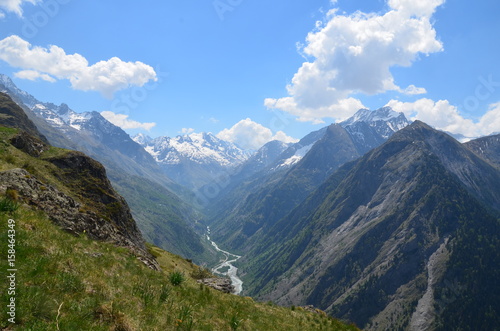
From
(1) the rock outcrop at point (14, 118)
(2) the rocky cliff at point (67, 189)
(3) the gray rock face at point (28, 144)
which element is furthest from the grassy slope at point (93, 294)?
(1) the rock outcrop at point (14, 118)

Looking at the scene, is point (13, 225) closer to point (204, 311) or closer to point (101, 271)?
point (101, 271)

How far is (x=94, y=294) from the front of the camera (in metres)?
13.0

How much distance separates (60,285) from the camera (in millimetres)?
12273

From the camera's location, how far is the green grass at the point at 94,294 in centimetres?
1038

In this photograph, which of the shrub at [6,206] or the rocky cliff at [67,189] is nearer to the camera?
the shrub at [6,206]

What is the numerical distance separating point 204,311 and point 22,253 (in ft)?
33.5

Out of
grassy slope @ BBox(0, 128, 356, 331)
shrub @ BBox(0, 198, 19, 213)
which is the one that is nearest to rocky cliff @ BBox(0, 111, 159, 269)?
grassy slope @ BBox(0, 128, 356, 331)

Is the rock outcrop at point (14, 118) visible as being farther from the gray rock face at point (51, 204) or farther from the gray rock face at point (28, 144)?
the gray rock face at point (51, 204)

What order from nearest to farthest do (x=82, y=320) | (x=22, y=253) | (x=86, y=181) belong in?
(x=82, y=320)
(x=22, y=253)
(x=86, y=181)

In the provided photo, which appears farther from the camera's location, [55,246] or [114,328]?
[55,246]

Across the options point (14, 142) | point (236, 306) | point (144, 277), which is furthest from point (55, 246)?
point (14, 142)

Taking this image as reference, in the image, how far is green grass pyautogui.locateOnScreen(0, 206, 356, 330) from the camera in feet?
34.1

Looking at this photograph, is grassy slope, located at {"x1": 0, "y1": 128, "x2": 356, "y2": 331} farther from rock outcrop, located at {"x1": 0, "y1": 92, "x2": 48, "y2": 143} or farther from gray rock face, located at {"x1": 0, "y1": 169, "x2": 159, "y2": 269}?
rock outcrop, located at {"x1": 0, "y1": 92, "x2": 48, "y2": 143}

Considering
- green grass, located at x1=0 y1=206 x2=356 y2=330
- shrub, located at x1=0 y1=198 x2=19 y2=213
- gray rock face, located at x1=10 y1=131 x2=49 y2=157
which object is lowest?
green grass, located at x1=0 y1=206 x2=356 y2=330
